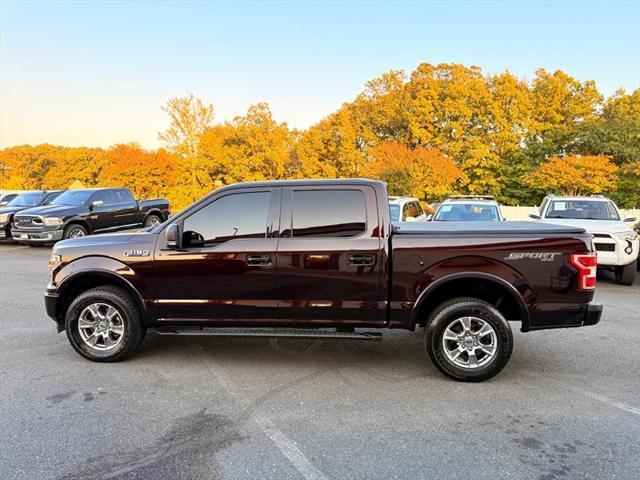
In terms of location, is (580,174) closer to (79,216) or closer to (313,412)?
(79,216)

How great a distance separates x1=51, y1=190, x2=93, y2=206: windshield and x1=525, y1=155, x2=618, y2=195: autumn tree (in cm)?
2770

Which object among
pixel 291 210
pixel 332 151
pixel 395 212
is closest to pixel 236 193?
pixel 291 210

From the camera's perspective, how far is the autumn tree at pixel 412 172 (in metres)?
29.5

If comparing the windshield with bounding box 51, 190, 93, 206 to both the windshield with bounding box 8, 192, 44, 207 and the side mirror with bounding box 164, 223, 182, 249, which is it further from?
the side mirror with bounding box 164, 223, 182, 249

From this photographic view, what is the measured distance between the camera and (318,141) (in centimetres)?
3834

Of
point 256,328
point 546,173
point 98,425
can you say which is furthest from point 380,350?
point 546,173

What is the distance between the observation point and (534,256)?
4.23m

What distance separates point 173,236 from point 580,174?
103 feet

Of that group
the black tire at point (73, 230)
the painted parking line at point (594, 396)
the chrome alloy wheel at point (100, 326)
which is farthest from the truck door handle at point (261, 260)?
the black tire at point (73, 230)

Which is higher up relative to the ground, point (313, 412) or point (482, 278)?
point (482, 278)

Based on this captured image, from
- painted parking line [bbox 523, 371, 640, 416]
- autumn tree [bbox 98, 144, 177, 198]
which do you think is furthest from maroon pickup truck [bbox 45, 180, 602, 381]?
autumn tree [bbox 98, 144, 177, 198]

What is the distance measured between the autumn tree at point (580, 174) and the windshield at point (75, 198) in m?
27.7

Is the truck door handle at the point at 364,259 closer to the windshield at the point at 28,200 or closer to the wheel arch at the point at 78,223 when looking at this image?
the wheel arch at the point at 78,223

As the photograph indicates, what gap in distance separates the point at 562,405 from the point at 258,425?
2.55 m
